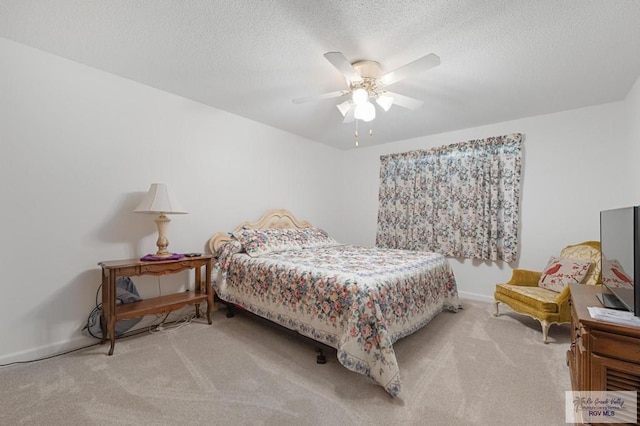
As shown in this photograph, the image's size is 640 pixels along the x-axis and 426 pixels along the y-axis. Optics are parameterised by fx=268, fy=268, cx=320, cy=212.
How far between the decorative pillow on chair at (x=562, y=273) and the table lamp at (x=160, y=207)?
386 cm

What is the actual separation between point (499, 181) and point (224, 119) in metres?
3.64

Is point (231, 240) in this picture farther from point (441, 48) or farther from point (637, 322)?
point (637, 322)

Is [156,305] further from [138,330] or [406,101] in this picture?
[406,101]

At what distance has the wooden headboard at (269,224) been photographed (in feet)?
10.6

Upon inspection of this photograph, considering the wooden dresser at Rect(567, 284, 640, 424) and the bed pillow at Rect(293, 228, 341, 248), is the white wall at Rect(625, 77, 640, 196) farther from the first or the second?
the bed pillow at Rect(293, 228, 341, 248)

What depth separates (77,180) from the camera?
2340 millimetres

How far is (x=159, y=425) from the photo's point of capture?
4.75 ft

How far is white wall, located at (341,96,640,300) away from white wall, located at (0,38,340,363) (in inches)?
142

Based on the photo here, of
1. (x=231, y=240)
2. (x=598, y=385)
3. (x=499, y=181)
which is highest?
(x=499, y=181)

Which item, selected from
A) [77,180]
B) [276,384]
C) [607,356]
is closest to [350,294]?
[276,384]

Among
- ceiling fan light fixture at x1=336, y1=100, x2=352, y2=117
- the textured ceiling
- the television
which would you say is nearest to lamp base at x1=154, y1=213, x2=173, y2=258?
the textured ceiling

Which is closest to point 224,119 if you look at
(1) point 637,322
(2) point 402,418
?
(2) point 402,418

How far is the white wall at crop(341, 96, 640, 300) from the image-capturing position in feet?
9.44

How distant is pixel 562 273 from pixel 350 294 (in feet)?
7.95
